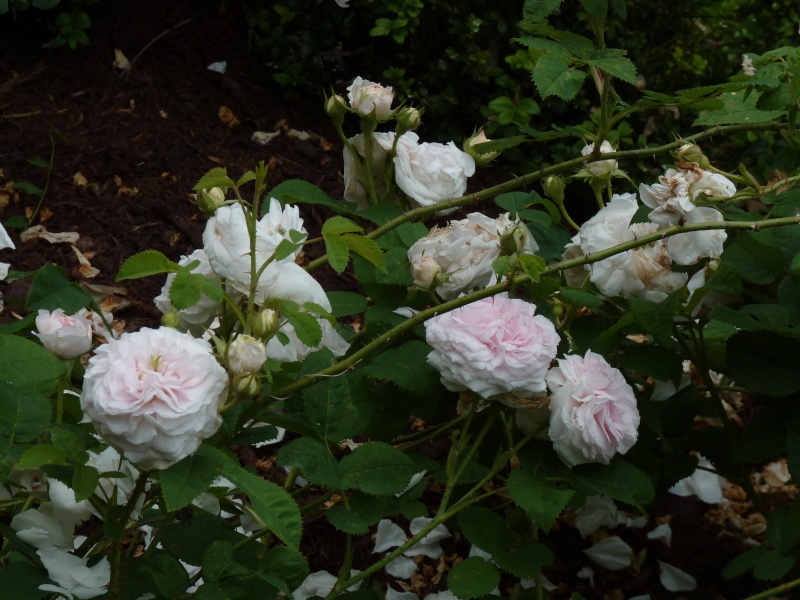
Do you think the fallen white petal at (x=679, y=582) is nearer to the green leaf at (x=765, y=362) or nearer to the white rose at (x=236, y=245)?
the green leaf at (x=765, y=362)

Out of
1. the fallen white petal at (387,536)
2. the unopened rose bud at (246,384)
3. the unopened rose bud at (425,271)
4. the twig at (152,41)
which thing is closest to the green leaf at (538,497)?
the unopened rose bud at (425,271)

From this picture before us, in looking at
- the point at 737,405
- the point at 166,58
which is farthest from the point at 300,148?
the point at 737,405

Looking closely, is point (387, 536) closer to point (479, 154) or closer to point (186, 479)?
point (479, 154)

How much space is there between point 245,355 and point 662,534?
133 centimetres

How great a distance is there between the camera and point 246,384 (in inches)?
31.6

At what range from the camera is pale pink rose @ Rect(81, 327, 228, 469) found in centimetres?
76

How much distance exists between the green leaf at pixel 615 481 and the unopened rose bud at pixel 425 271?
295mm

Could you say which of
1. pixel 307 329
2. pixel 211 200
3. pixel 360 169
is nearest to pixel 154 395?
pixel 307 329

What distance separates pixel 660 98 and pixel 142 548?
116cm

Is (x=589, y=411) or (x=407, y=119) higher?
(x=407, y=119)

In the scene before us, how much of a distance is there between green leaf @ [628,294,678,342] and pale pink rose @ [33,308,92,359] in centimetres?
66

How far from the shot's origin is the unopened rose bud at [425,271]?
112 centimetres

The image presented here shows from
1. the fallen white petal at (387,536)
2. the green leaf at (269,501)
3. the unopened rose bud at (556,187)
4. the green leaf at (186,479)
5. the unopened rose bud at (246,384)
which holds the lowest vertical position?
the fallen white petal at (387,536)

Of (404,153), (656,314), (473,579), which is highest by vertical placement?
(404,153)
